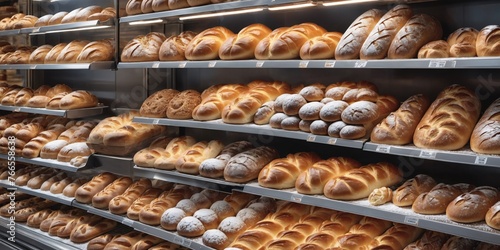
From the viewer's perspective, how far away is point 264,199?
12.0 ft

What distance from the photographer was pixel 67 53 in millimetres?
4766

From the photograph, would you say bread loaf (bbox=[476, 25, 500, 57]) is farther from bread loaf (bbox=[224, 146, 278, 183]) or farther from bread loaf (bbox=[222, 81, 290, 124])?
bread loaf (bbox=[224, 146, 278, 183])

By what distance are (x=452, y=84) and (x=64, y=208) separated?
367 centimetres

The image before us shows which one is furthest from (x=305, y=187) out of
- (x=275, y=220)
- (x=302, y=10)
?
(x=302, y=10)

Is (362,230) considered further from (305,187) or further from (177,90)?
(177,90)

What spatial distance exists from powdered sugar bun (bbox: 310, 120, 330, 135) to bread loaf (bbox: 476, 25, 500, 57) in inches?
34.8

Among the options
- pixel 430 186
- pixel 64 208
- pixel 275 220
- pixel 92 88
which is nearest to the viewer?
pixel 430 186

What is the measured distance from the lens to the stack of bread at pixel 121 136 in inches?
167

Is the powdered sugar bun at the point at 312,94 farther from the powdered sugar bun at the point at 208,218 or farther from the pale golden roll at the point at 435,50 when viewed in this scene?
the powdered sugar bun at the point at 208,218

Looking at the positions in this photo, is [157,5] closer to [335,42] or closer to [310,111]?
[335,42]

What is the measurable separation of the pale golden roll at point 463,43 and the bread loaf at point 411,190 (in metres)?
0.69

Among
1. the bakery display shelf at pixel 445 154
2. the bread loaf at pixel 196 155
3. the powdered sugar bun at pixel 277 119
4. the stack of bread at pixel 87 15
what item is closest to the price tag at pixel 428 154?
the bakery display shelf at pixel 445 154

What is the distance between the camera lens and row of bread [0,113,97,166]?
15.3ft

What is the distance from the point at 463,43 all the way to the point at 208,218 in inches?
76.0
